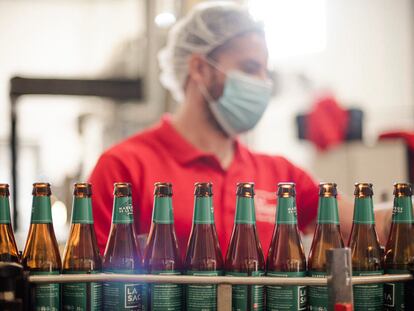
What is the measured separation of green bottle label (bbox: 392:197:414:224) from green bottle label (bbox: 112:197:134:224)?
51 centimetres

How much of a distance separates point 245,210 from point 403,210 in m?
0.31

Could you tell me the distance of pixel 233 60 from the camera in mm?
2074

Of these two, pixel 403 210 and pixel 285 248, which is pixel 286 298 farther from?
pixel 403 210

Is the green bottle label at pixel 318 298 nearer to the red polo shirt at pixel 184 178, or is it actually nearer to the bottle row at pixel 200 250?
the bottle row at pixel 200 250

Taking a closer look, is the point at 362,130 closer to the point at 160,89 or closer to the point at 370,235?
the point at 160,89

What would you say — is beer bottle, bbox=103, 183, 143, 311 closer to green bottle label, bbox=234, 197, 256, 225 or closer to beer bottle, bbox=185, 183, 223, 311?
beer bottle, bbox=185, 183, 223, 311

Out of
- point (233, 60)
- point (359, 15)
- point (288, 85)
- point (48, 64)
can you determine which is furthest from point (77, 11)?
point (233, 60)

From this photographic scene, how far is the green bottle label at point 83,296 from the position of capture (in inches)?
40.8

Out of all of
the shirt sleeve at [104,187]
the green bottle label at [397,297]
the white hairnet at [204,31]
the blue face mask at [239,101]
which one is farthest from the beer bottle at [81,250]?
Result: the white hairnet at [204,31]

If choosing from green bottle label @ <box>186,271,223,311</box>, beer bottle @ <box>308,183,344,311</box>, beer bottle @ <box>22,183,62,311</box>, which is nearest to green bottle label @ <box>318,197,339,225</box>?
beer bottle @ <box>308,183,344,311</box>

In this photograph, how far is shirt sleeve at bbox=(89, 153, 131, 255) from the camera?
5.42 ft

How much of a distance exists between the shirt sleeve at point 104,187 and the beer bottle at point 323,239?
2.11ft

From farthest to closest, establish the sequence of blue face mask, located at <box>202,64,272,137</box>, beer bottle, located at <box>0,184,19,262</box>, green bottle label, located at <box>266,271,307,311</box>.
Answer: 1. blue face mask, located at <box>202,64,272,137</box>
2. beer bottle, located at <box>0,184,19,262</box>
3. green bottle label, located at <box>266,271,307,311</box>

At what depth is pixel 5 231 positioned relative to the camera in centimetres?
113
